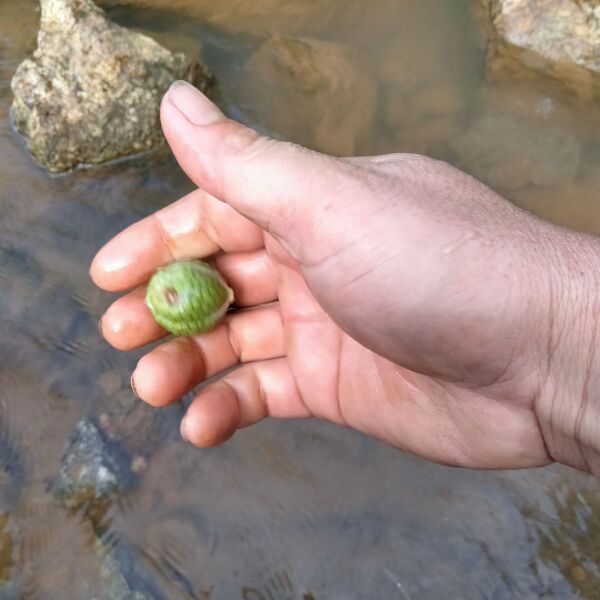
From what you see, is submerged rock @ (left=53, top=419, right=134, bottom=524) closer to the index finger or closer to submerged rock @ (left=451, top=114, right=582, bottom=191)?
the index finger

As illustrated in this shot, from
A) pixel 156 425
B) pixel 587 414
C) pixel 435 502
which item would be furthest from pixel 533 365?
pixel 156 425

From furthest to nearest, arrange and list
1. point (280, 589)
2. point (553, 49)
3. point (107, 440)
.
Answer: point (553, 49) < point (107, 440) < point (280, 589)

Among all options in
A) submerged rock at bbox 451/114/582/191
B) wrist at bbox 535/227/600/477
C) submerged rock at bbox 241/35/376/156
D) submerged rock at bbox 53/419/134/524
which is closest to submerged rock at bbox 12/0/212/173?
submerged rock at bbox 241/35/376/156

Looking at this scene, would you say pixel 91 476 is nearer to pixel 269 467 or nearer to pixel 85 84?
pixel 269 467

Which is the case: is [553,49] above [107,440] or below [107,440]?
above

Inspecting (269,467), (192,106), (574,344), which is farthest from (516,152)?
(192,106)

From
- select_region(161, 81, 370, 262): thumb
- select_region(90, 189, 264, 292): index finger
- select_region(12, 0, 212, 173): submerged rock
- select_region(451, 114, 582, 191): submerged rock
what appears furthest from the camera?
select_region(451, 114, 582, 191): submerged rock

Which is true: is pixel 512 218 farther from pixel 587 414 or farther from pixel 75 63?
pixel 75 63

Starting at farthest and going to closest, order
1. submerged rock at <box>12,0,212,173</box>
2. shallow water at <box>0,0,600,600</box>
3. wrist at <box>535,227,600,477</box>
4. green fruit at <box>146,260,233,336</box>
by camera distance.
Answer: submerged rock at <box>12,0,212,173</box> → shallow water at <box>0,0,600,600</box> → green fruit at <box>146,260,233,336</box> → wrist at <box>535,227,600,477</box>
